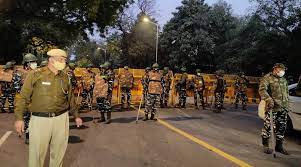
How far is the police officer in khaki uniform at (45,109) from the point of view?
5.79 metres

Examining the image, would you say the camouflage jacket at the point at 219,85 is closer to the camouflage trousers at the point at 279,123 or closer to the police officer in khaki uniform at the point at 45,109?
the camouflage trousers at the point at 279,123

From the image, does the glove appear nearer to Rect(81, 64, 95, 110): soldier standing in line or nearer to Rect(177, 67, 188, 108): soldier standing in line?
Rect(81, 64, 95, 110): soldier standing in line

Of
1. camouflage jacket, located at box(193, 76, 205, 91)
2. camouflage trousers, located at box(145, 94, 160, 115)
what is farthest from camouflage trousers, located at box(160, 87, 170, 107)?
camouflage trousers, located at box(145, 94, 160, 115)

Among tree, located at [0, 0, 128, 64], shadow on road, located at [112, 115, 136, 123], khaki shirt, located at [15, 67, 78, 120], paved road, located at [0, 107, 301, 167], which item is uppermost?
tree, located at [0, 0, 128, 64]

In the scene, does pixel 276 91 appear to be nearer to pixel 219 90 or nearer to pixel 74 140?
pixel 74 140

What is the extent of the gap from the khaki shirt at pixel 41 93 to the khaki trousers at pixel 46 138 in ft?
0.51

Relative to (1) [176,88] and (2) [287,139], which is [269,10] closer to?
(1) [176,88]

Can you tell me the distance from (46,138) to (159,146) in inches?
172

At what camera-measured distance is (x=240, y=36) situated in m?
44.7

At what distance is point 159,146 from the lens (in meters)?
9.84

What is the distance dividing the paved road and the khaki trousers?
193 cm

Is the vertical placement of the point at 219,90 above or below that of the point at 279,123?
above

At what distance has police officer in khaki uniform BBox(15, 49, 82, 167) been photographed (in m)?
5.79

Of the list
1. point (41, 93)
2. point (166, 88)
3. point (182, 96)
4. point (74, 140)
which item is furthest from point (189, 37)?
point (41, 93)
